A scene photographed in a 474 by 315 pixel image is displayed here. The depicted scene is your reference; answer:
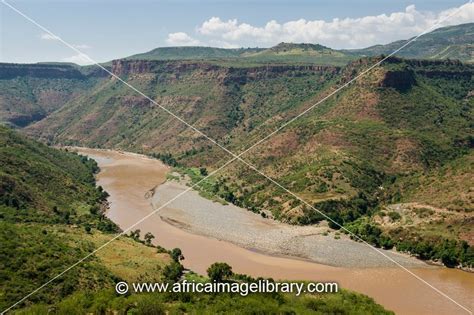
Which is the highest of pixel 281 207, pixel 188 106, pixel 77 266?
pixel 188 106

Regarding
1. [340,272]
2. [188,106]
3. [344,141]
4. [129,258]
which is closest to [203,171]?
[344,141]

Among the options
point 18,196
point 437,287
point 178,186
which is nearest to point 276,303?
point 437,287

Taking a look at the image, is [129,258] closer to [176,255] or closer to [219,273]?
[176,255]

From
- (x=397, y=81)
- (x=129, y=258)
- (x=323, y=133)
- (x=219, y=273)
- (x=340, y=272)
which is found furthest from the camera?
(x=397, y=81)

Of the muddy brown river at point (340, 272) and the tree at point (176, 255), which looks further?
the tree at point (176, 255)

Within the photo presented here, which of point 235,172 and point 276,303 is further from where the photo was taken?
point 235,172

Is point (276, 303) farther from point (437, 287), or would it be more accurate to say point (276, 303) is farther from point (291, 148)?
point (291, 148)

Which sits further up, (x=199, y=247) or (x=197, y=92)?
(x=197, y=92)

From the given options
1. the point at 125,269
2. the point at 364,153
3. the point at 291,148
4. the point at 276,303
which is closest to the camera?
the point at 276,303

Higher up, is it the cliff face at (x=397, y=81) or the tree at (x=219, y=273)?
the cliff face at (x=397, y=81)

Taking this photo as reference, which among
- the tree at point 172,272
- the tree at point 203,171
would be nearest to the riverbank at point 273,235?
the tree at point 172,272

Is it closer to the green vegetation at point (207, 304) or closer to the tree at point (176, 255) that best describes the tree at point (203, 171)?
the tree at point (176, 255)
